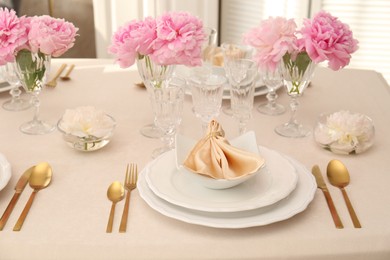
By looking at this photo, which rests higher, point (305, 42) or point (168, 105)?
point (305, 42)

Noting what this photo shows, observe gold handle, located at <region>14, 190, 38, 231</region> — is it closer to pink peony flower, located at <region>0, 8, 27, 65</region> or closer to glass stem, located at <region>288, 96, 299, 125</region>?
pink peony flower, located at <region>0, 8, 27, 65</region>

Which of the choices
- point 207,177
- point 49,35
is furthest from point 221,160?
point 49,35

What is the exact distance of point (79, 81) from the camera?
1.66m

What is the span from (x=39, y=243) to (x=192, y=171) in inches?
10.4

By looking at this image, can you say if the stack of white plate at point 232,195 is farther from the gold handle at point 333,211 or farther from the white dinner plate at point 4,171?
the white dinner plate at point 4,171

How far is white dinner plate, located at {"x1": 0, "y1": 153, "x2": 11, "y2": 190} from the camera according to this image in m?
1.03

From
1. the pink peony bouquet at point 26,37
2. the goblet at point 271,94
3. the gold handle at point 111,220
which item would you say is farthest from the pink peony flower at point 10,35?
the goblet at point 271,94

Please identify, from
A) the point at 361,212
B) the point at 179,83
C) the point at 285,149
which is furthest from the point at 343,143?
the point at 179,83

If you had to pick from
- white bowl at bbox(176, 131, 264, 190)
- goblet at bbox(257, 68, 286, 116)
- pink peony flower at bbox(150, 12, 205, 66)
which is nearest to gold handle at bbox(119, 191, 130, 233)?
white bowl at bbox(176, 131, 264, 190)

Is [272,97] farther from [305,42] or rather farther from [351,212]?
[351,212]

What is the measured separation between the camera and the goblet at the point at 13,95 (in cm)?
142

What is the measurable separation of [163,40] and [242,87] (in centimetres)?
19

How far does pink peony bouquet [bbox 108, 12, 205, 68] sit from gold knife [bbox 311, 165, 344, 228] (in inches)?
13.2

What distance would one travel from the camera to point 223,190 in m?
1.00
